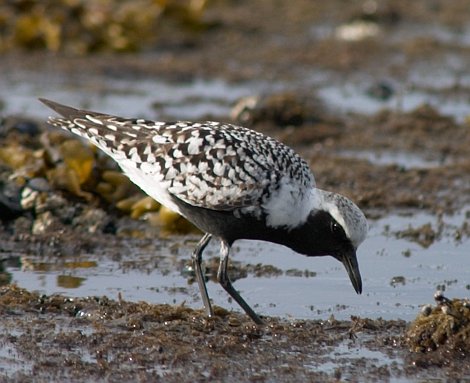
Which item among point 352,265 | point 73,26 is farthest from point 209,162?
point 73,26

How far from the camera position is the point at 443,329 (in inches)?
284

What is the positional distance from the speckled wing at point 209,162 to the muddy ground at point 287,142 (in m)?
0.83

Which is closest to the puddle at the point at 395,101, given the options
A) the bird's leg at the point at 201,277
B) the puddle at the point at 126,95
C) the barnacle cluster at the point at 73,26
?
the puddle at the point at 126,95

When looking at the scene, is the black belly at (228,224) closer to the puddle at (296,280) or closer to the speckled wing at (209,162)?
the speckled wing at (209,162)

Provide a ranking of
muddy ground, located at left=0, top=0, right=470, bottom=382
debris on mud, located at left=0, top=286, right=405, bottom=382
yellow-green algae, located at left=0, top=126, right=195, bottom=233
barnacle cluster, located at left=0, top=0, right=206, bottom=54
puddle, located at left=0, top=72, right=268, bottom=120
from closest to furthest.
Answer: debris on mud, located at left=0, top=286, right=405, bottom=382 < muddy ground, located at left=0, top=0, right=470, bottom=382 < yellow-green algae, located at left=0, top=126, right=195, bottom=233 < puddle, located at left=0, top=72, right=268, bottom=120 < barnacle cluster, located at left=0, top=0, right=206, bottom=54

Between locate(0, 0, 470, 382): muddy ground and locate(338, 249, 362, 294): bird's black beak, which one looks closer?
locate(0, 0, 470, 382): muddy ground

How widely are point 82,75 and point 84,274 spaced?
8.10 metres

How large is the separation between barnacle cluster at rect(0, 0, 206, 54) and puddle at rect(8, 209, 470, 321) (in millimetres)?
8156

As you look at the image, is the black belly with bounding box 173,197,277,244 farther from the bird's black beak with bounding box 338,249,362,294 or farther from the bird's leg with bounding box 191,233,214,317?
the bird's black beak with bounding box 338,249,362,294

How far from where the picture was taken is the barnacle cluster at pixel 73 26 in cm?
1745

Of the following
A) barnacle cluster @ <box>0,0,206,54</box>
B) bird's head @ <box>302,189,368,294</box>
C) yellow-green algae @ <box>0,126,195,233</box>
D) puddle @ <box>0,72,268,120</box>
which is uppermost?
barnacle cluster @ <box>0,0,206,54</box>

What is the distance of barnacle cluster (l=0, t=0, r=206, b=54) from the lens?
17.5 meters

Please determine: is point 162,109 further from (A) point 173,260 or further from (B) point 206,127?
(B) point 206,127

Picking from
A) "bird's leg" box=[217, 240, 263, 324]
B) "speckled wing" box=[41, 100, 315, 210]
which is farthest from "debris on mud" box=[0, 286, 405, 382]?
"speckled wing" box=[41, 100, 315, 210]
